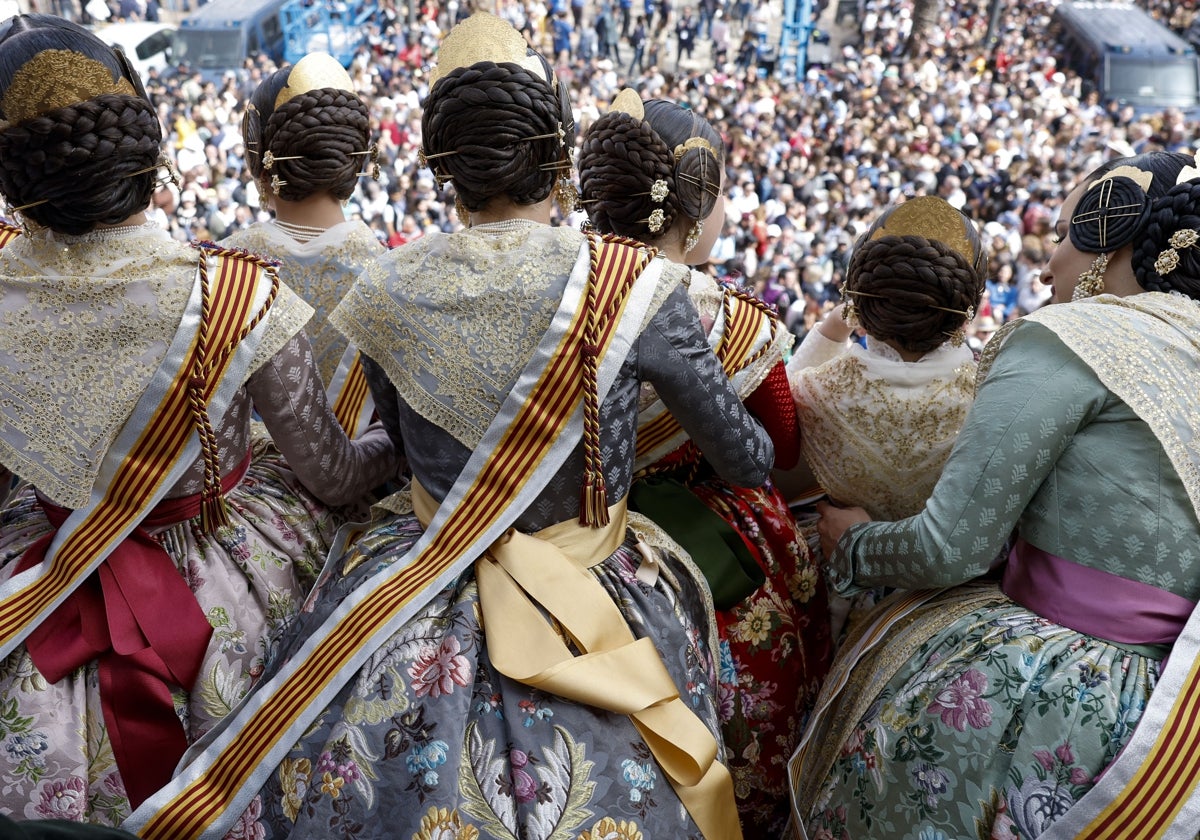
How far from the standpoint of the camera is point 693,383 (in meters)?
1.64

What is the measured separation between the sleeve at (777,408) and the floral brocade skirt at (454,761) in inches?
26.6

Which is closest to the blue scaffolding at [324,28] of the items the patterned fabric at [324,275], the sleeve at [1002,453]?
the patterned fabric at [324,275]

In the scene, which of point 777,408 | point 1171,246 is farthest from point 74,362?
point 1171,246

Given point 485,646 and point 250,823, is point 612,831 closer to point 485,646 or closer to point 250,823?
point 485,646

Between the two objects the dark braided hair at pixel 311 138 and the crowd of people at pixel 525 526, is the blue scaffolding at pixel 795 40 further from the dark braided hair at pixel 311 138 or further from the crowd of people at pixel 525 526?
the crowd of people at pixel 525 526

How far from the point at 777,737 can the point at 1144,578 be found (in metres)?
0.70

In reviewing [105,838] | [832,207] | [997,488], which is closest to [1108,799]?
[997,488]

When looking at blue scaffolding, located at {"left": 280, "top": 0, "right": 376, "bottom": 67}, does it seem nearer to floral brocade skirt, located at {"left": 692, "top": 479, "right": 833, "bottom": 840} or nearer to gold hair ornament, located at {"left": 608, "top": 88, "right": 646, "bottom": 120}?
gold hair ornament, located at {"left": 608, "top": 88, "right": 646, "bottom": 120}

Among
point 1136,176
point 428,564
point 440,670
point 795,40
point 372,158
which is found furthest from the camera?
point 795,40

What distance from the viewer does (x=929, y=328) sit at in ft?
6.29

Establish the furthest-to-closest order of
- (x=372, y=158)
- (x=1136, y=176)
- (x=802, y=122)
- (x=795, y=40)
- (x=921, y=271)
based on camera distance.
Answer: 1. (x=795, y=40)
2. (x=802, y=122)
3. (x=372, y=158)
4. (x=921, y=271)
5. (x=1136, y=176)

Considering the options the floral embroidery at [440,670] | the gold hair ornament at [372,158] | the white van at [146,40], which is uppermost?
the gold hair ornament at [372,158]

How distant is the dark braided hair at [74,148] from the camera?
5.02 feet

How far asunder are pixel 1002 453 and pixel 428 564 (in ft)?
2.82
